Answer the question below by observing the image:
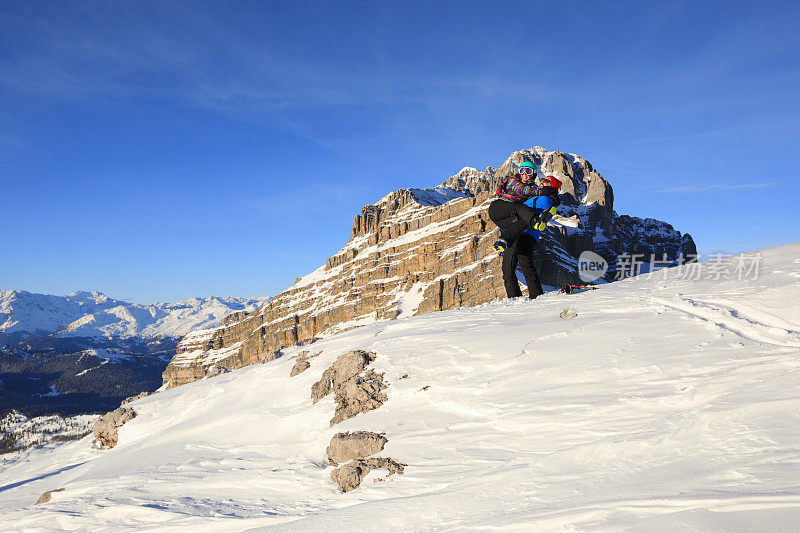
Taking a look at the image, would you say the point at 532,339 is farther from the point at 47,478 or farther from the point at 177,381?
the point at 177,381

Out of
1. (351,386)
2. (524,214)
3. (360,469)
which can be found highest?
(524,214)

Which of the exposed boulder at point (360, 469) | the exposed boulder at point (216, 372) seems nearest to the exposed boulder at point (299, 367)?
the exposed boulder at point (360, 469)

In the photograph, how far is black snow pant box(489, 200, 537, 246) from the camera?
43.4 feet

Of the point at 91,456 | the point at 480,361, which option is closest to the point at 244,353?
the point at 91,456

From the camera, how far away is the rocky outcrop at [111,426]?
48.2 feet

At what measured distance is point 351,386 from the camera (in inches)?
375

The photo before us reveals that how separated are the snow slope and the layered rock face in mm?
83287

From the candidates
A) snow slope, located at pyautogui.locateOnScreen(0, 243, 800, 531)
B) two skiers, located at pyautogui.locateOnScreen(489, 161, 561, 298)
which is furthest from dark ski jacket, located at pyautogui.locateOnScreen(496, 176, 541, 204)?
snow slope, located at pyautogui.locateOnScreen(0, 243, 800, 531)

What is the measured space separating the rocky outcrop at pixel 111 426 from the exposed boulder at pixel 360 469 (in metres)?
12.0

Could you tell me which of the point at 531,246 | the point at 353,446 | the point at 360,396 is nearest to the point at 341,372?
the point at 360,396

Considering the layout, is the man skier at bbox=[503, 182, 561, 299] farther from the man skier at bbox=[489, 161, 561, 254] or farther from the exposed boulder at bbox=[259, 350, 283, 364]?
the exposed boulder at bbox=[259, 350, 283, 364]

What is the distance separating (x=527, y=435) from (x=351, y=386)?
4561mm

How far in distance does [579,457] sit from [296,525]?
3.66 meters

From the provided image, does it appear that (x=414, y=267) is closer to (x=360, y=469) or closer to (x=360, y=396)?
(x=360, y=396)
